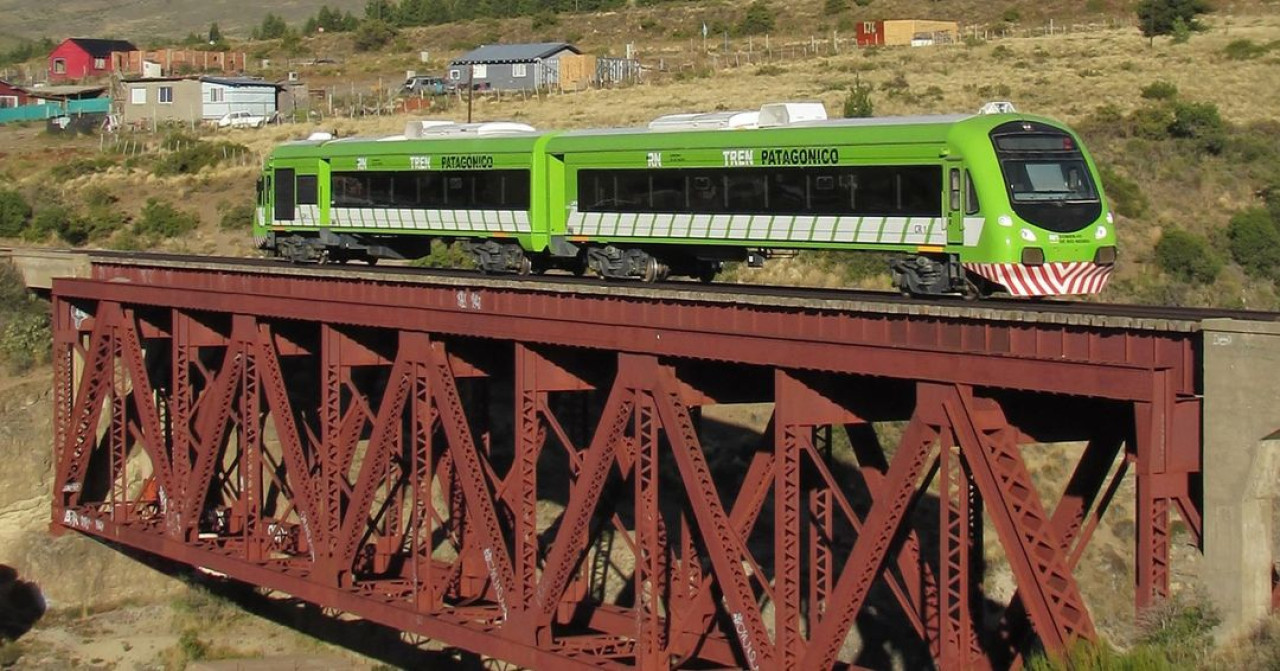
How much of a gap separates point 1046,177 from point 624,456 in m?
7.61

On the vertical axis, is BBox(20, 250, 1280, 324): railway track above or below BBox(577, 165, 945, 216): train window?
below

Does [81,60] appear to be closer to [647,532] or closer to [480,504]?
[480,504]

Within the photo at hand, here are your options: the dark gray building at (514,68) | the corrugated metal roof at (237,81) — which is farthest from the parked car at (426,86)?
the corrugated metal roof at (237,81)

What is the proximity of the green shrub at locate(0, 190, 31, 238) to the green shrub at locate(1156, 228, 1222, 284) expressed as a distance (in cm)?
3998

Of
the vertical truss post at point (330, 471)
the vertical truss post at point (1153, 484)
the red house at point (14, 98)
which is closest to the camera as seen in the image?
the vertical truss post at point (1153, 484)

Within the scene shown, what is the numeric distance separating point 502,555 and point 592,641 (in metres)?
1.90

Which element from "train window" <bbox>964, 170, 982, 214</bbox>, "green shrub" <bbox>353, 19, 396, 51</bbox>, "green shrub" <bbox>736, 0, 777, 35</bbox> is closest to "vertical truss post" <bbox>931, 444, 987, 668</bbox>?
"train window" <bbox>964, 170, 982, 214</bbox>

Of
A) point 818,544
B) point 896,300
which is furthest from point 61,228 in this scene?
point 896,300

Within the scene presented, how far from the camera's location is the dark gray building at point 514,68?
98062 millimetres

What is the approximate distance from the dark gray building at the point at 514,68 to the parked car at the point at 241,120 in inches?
438

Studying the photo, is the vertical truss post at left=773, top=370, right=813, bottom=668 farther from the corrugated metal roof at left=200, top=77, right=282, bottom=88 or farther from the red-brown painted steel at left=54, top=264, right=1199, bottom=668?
the corrugated metal roof at left=200, top=77, right=282, bottom=88

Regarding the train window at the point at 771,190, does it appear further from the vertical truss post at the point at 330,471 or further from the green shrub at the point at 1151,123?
the green shrub at the point at 1151,123

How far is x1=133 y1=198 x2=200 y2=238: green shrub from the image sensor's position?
65.2 metres

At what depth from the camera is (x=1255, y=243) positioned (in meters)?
51.6
